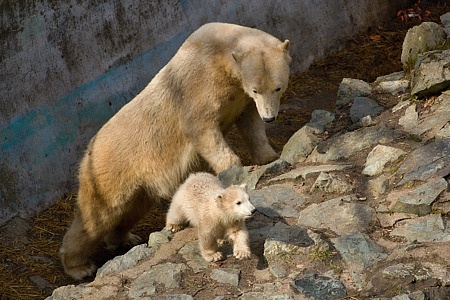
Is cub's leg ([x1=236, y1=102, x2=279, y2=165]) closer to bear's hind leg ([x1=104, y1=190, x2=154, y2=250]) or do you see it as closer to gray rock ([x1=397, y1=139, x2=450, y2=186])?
bear's hind leg ([x1=104, y1=190, x2=154, y2=250])

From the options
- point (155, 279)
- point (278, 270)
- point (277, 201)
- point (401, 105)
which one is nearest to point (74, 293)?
point (155, 279)

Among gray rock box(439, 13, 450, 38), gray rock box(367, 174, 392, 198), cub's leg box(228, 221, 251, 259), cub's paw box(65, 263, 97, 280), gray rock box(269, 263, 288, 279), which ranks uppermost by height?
gray rock box(439, 13, 450, 38)

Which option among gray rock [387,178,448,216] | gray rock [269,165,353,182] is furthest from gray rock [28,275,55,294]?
gray rock [387,178,448,216]

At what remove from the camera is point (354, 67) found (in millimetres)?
10500

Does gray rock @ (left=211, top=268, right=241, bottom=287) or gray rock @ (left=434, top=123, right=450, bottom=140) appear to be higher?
gray rock @ (left=434, top=123, right=450, bottom=140)

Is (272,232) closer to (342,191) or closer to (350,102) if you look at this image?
(342,191)

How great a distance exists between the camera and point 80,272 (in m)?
7.71

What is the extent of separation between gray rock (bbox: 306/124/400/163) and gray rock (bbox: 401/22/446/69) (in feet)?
3.72

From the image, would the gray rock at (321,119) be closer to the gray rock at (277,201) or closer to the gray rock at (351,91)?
the gray rock at (351,91)

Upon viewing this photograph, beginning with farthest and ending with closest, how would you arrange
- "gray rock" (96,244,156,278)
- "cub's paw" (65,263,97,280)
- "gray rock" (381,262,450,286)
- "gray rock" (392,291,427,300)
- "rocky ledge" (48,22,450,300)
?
1. "cub's paw" (65,263,97,280)
2. "gray rock" (96,244,156,278)
3. "rocky ledge" (48,22,450,300)
4. "gray rock" (381,262,450,286)
5. "gray rock" (392,291,427,300)

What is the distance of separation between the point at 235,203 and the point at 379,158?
1.57 metres

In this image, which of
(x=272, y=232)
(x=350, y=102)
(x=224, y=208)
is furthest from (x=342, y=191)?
(x=350, y=102)

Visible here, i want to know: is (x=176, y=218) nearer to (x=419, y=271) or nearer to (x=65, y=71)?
(x=419, y=271)

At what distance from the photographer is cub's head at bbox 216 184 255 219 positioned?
532cm
